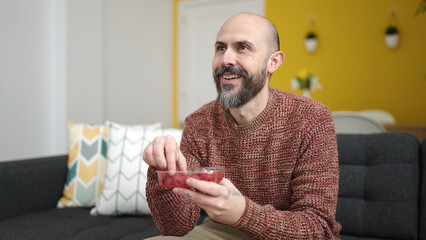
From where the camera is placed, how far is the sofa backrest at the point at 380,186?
59.4 inches

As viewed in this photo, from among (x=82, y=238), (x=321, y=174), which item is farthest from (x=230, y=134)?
(x=82, y=238)

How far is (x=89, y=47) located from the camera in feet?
12.3

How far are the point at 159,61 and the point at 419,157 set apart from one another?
4.06 m

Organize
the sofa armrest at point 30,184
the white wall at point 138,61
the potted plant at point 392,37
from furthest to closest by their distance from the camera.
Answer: the white wall at point 138,61 < the potted plant at point 392,37 < the sofa armrest at point 30,184

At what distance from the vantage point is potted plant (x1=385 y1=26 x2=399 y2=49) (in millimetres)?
3998

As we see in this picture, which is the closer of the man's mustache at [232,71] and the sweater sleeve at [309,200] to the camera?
the sweater sleeve at [309,200]

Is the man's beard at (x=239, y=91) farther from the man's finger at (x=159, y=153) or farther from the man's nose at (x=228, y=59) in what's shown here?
the man's finger at (x=159, y=153)

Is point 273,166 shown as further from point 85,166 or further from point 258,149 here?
point 85,166

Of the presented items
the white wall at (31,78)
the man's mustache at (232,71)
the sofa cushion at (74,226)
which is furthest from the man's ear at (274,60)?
the white wall at (31,78)

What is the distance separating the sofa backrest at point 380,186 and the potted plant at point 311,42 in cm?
291

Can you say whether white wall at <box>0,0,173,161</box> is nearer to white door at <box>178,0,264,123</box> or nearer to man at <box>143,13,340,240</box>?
white door at <box>178,0,264,123</box>

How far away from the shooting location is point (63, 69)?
344 cm

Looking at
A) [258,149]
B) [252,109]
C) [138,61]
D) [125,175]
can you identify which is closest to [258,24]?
[252,109]

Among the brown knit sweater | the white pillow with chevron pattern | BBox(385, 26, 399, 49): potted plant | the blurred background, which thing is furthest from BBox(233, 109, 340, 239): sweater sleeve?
BBox(385, 26, 399, 49): potted plant
